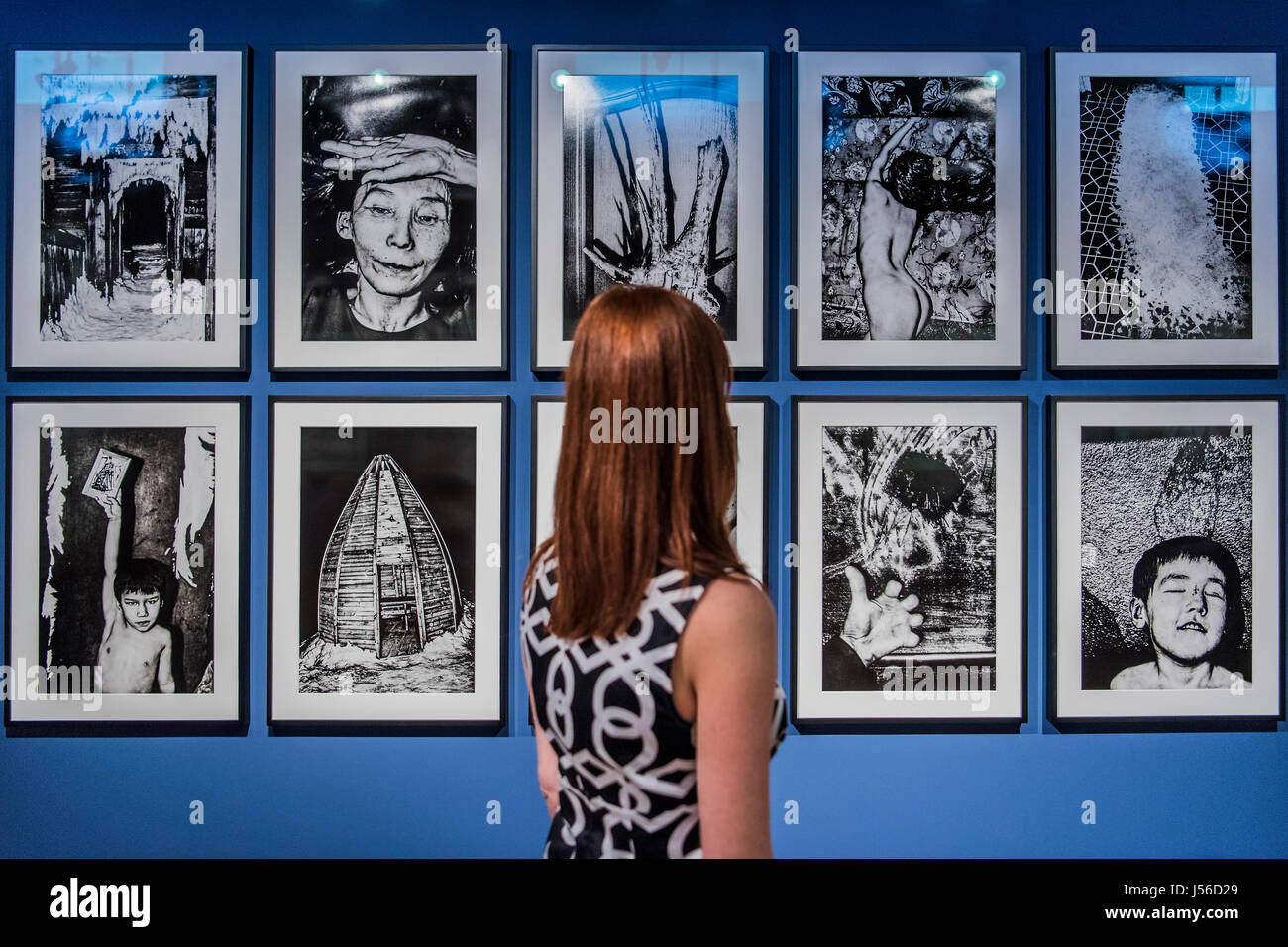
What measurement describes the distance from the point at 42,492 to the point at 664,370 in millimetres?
1449

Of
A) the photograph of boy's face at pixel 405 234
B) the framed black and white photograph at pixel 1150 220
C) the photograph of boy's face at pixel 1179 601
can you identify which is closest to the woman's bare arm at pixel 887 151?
the framed black and white photograph at pixel 1150 220

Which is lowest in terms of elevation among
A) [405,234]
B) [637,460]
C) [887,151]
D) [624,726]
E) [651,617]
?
[624,726]

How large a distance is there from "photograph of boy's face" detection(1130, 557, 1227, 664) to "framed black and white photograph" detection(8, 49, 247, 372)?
1.98 metres

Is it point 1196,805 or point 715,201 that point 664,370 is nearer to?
point 715,201

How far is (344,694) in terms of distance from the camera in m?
1.66

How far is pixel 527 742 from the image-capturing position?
1673 millimetres

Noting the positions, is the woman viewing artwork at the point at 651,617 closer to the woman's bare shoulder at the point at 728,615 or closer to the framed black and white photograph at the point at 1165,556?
the woman's bare shoulder at the point at 728,615

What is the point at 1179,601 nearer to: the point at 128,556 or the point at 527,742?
the point at 527,742

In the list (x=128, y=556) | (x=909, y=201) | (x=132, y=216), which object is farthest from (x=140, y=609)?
(x=909, y=201)

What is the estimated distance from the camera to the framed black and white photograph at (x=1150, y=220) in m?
1.67

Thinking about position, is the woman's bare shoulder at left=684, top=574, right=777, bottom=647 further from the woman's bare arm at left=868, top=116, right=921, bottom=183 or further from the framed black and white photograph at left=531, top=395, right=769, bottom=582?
the woman's bare arm at left=868, top=116, right=921, bottom=183

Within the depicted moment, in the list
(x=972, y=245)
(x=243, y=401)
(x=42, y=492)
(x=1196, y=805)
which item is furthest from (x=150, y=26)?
(x=1196, y=805)

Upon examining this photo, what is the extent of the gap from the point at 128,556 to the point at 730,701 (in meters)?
1.39

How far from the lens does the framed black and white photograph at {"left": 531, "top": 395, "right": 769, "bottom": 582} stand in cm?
163
